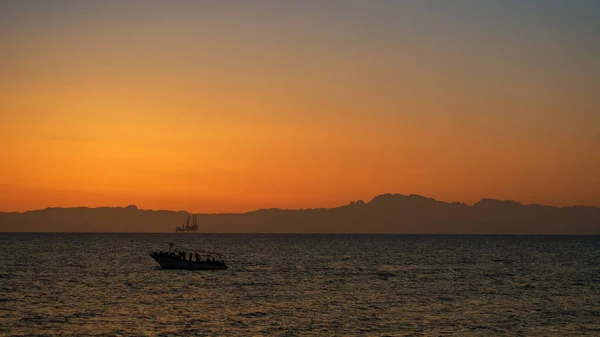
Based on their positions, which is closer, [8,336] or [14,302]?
[8,336]

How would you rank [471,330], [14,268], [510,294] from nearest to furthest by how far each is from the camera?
[471,330] → [510,294] → [14,268]

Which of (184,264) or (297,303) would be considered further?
(184,264)

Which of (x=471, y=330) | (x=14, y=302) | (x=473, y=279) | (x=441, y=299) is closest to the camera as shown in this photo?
(x=471, y=330)

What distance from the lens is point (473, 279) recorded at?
3816 inches

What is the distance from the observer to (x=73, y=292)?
7562 cm

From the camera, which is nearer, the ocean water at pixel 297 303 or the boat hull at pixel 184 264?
the ocean water at pixel 297 303

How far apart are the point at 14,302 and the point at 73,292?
1076cm

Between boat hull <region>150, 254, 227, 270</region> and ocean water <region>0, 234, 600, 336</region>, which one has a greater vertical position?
boat hull <region>150, 254, 227, 270</region>

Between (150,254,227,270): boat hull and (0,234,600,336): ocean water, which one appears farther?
(150,254,227,270): boat hull

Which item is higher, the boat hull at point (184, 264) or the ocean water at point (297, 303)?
the boat hull at point (184, 264)

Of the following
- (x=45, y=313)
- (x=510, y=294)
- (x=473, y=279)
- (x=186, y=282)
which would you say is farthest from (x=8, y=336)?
(x=473, y=279)

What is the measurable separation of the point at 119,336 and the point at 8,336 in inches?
299

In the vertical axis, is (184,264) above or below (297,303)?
above

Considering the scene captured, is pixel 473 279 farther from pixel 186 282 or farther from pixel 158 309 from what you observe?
pixel 158 309
